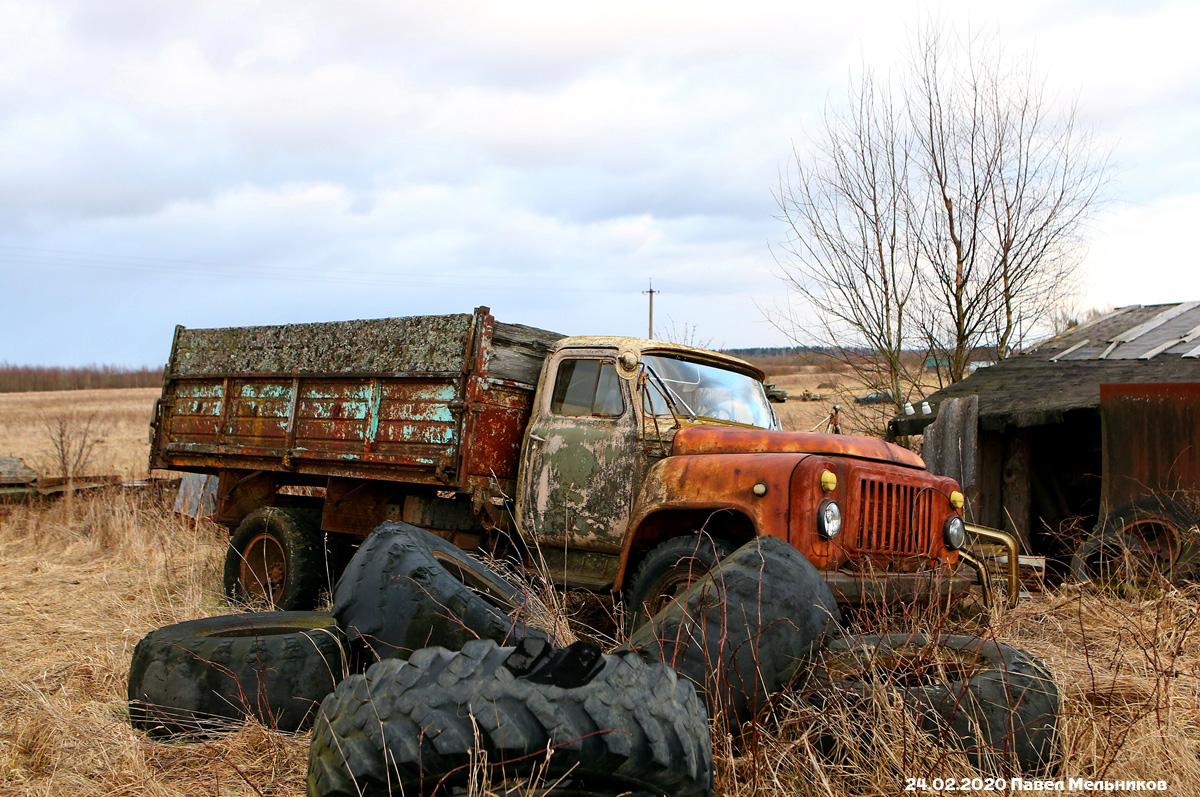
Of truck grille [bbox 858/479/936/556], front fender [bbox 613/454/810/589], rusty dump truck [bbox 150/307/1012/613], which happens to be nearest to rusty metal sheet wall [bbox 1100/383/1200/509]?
rusty dump truck [bbox 150/307/1012/613]

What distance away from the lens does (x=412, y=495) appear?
20.1 ft

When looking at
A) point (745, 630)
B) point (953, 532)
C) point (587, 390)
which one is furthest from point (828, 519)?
point (587, 390)

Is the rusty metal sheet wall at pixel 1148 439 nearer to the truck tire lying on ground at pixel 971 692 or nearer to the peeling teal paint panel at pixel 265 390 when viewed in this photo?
the truck tire lying on ground at pixel 971 692

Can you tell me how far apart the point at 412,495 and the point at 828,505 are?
10.3ft

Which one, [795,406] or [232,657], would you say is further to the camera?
[795,406]

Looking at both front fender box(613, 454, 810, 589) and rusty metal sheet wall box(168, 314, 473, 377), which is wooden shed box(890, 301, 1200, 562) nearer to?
front fender box(613, 454, 810, 589)

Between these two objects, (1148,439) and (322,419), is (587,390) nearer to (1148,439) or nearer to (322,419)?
(322,419)

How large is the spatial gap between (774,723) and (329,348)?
4.55 m

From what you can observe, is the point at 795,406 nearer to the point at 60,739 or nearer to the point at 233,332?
the point at 233,332

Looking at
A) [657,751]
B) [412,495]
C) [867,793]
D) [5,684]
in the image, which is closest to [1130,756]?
[867,793]

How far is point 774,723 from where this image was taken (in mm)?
3111

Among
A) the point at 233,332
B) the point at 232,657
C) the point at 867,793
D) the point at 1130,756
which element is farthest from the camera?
the point at 233,332

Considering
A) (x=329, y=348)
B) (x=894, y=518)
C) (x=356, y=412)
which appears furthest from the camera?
(x=329, y=348)

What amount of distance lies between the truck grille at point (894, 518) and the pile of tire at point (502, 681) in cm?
98
